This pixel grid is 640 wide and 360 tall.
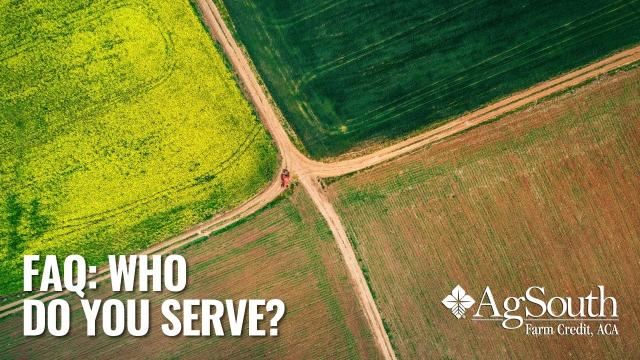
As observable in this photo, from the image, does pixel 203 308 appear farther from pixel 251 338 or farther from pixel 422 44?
pixel 422 44

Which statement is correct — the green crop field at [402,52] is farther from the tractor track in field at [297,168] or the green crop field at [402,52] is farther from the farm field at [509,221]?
the farm field at [509,221]

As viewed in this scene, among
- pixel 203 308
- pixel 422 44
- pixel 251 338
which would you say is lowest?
pixel 251 338

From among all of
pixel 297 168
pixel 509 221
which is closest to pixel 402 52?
pixel 297 168

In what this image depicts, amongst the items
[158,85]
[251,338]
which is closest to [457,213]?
[251,338]

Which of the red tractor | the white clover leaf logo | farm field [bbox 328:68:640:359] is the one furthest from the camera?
the red tractor

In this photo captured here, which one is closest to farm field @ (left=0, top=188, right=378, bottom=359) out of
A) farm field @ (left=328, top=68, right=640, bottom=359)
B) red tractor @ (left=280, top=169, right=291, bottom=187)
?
red tractor @ (left=280, top=169, right=291, bottom=187)

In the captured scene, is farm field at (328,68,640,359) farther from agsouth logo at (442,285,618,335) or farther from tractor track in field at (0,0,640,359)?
tractor track in field at (0,0,640,359)

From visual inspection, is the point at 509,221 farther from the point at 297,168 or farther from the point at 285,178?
the point at 285,178
